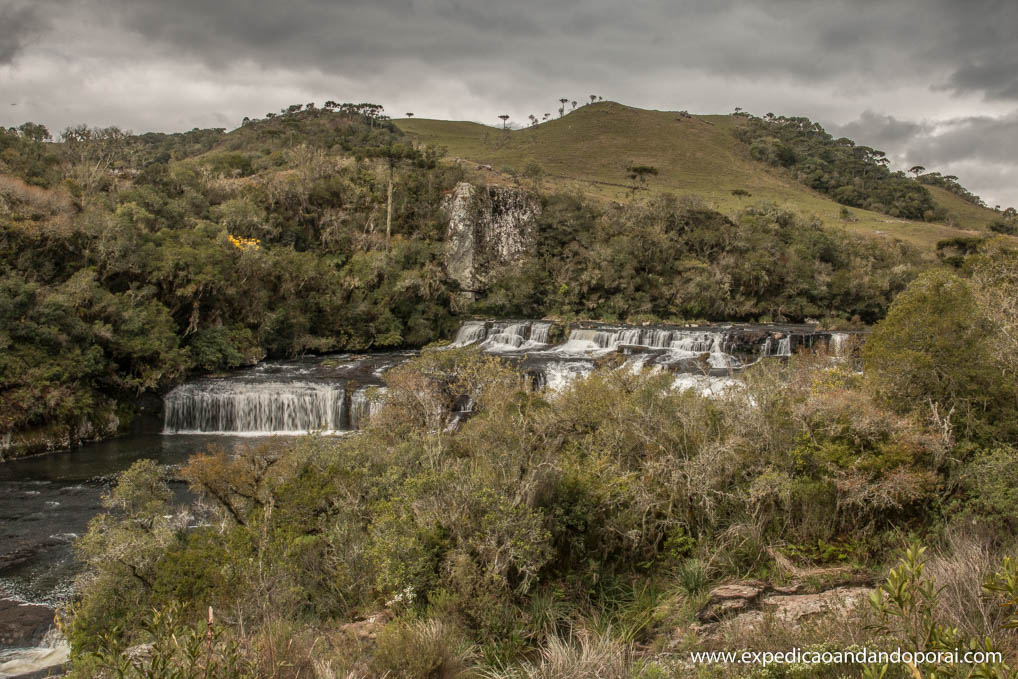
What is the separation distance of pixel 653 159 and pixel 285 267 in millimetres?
68048

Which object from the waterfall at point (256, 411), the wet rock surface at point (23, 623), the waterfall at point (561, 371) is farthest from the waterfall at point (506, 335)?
the wet rock surface at point (23, 623)

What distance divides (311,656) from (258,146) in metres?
69.2

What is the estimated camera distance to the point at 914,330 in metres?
9.24

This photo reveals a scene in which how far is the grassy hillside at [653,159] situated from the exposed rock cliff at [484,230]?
1187 centimetres

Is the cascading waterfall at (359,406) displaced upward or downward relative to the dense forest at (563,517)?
downward

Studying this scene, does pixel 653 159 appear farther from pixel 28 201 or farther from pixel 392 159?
pixel 28 201

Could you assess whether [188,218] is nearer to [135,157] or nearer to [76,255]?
[76,255]

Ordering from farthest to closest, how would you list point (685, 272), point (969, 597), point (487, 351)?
point (685, 272), point (487, 351), point (969, 597)

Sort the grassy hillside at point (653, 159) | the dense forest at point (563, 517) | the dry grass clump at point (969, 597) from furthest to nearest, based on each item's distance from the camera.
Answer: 1. the grassy hillside at point (653, 159)
2. the dense forest at point (563, 517)
3. the dry grass clump at point (969, 597)

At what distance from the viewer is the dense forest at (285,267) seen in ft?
67.2

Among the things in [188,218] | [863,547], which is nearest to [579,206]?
[188,218]

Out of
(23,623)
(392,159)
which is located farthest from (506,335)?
(23,623)

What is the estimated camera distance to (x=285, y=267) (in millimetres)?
31422

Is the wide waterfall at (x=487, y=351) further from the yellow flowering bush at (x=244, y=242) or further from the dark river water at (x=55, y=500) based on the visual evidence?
the yellow flowering bush at (x=244, y=242)
